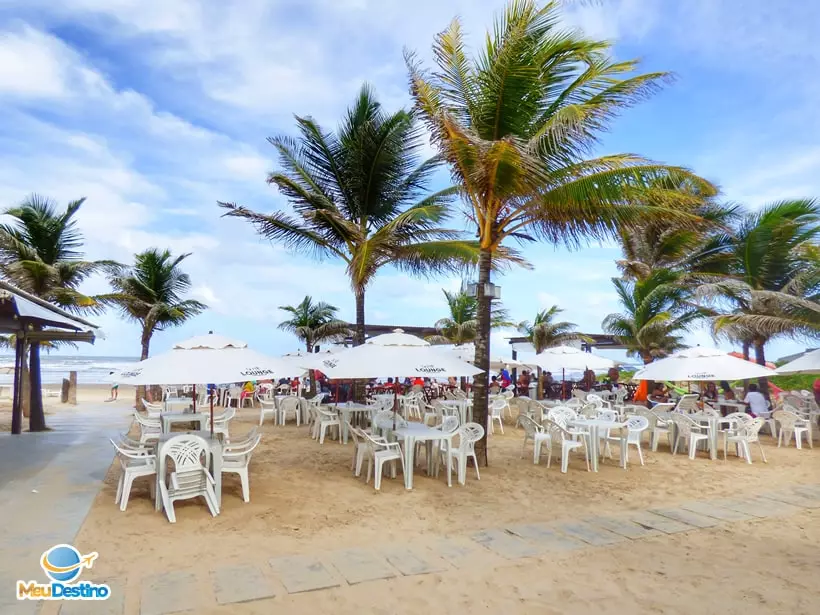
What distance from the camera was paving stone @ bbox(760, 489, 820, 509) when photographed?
20.7 feet

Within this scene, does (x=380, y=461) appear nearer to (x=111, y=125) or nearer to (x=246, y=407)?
(x=111, y=125)

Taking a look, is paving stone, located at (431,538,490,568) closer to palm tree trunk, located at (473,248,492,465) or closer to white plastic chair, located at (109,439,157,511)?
white plastic chair, located at (109,439,157,511)

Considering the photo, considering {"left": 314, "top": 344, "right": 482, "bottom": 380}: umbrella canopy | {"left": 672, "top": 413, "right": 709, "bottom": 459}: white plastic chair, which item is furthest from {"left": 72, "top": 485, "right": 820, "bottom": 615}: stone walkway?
{"left": 672, "top": 413, "right": 709, "bottom": 459}: white plastic chair

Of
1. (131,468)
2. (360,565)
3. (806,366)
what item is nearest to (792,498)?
(806,366)

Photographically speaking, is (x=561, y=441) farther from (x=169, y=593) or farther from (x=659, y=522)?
(x=169, y=593)

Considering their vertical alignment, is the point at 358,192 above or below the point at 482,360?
above

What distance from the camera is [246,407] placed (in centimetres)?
1831

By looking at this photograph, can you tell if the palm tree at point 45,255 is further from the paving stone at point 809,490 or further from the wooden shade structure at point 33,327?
the paving stone at point 809,490

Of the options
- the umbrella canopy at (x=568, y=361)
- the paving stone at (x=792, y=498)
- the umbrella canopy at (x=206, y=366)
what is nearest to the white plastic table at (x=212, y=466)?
the umbrella canopy at (x=206, y=366)

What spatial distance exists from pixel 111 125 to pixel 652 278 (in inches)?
643

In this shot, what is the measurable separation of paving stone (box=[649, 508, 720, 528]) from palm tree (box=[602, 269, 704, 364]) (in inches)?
483

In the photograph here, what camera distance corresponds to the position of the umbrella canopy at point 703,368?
31.7 ft

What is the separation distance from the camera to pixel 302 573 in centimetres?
399

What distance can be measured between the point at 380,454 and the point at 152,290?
40.9ft
